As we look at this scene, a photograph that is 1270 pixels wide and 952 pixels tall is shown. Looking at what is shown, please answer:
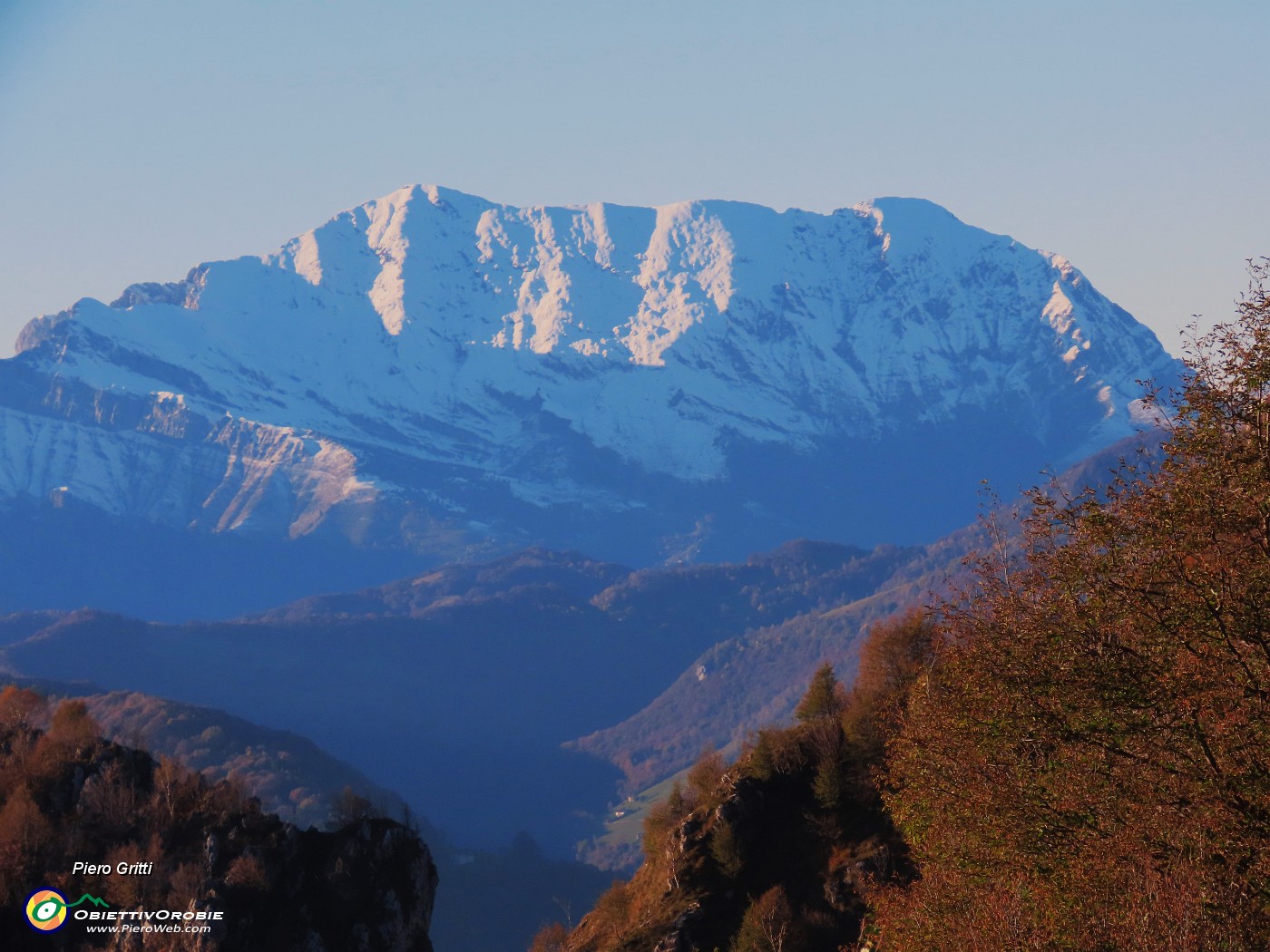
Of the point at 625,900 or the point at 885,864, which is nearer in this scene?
the point at 885,864

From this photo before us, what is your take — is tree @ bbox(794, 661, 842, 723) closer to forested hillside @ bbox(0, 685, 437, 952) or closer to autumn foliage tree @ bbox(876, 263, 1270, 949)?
forested hillside @ bbox(0, 685, 437, 952)

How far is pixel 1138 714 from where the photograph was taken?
104ft

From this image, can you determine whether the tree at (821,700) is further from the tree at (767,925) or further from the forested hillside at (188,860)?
the forested hillside at (188,860)

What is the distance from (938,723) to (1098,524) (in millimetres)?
8501

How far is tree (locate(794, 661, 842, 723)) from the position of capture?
89.2m

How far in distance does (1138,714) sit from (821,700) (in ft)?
194

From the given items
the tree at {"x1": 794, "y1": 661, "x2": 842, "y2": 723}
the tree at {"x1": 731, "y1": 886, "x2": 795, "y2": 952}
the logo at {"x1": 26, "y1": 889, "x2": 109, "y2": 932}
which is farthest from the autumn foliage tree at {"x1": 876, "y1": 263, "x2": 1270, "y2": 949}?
the logo at {"x1": 26, "y1": 889, "x2": 109, "y2": 932}

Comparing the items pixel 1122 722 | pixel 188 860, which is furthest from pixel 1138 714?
pixel 188 860

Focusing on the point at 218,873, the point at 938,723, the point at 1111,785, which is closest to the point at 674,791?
the point at 218,873

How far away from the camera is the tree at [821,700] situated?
89.2 m

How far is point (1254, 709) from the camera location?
30.7 metres

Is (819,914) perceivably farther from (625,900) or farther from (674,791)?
(674,791)

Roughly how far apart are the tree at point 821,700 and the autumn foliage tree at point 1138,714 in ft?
175

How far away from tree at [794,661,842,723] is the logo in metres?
45.7
